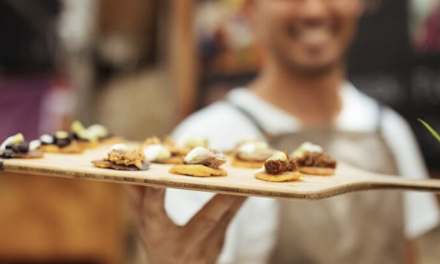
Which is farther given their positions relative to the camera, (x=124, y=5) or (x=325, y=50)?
(x=124, y=5)

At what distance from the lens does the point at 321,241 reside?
2283 millimetres

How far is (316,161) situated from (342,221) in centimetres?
92

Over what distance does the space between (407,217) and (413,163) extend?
0.26 metres

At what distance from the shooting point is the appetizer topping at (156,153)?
1505mm

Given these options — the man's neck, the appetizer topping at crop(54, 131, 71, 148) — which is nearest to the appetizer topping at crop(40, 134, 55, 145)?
the appetizer topping at crop(54, 131, 71, 148)

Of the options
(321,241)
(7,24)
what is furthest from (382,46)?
(7,24)

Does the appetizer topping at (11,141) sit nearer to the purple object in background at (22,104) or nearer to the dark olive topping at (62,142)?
the dark olive topping at (62,142)

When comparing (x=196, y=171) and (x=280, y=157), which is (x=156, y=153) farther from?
(x=280, y=157)

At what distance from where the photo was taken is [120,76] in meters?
4.07

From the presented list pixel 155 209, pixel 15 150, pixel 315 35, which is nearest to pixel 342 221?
pixel 315 35

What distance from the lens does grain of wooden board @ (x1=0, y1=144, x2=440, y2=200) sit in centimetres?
113

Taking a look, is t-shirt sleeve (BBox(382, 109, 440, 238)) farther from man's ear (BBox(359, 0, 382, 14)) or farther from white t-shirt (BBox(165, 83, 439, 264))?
man's ear (BBox(359, 0, 382, 14))

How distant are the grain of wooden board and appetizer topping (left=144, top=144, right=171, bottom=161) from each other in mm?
62

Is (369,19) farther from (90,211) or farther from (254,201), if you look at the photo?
(90,211)
